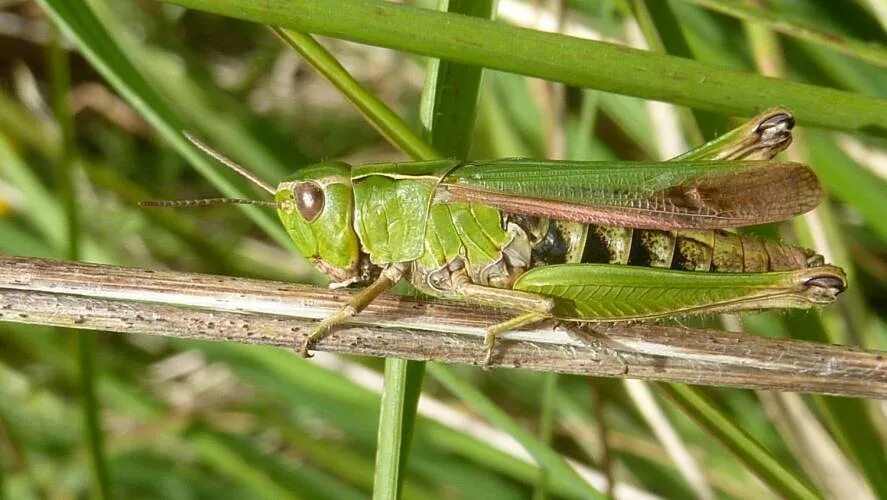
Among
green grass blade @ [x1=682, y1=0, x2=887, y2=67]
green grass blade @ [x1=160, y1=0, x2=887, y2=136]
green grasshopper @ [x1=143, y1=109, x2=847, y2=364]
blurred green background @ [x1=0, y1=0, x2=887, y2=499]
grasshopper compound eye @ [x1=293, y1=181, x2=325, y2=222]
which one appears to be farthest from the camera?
blurred green background @ [x1=0, y1=0, x2=887, y2=499]

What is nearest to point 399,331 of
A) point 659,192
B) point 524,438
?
point 524,438

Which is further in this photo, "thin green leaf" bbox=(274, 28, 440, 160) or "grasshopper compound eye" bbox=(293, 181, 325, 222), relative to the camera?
"grasshopper compound eye" bbox=(293, 181, 325, 222)

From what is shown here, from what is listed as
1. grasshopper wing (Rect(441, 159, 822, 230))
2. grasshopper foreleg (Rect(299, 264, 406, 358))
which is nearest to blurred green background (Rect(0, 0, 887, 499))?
grasshopper wing (Rect(441, 159, 822, 230))

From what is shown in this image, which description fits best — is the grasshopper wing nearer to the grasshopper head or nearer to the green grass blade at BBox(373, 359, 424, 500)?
the grasshopper head

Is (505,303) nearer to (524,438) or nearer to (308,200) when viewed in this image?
(524,438)

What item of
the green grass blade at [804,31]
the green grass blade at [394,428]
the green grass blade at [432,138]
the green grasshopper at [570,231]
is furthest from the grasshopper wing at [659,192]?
the green grass blade at [394,428]

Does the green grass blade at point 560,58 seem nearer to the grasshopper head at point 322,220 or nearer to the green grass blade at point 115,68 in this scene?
the green grass blade at point 115,68
